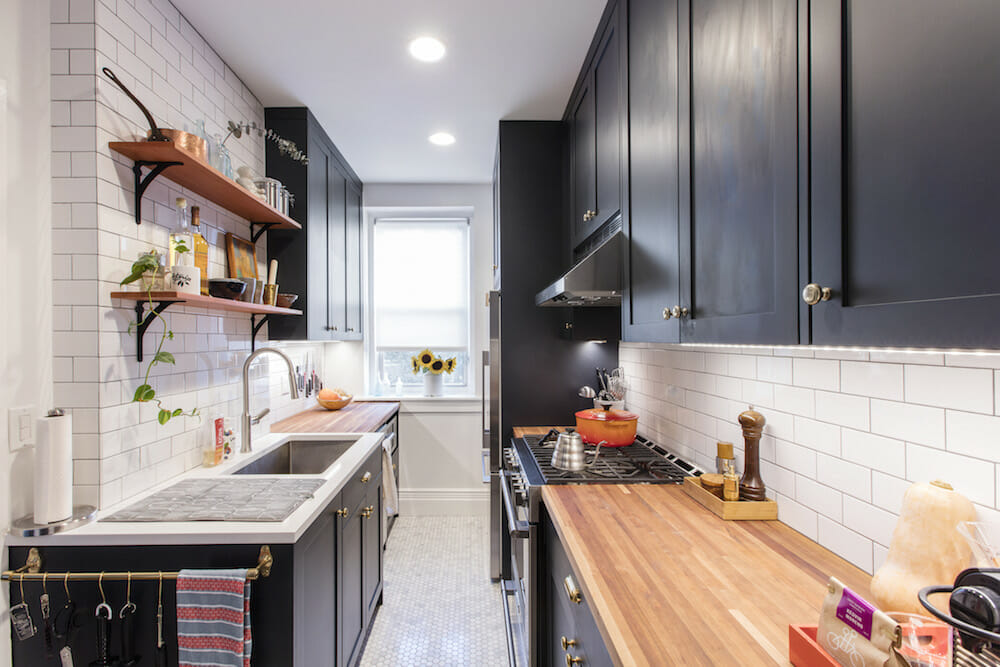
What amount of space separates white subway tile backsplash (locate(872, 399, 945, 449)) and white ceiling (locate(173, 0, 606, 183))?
1.74 metres

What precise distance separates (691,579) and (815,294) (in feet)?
2.09

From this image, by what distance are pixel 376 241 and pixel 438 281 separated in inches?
25.1

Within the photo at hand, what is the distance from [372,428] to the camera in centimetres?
278

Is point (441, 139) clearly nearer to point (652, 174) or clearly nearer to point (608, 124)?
point (608, 124)

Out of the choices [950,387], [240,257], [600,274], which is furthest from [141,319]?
[950,387]

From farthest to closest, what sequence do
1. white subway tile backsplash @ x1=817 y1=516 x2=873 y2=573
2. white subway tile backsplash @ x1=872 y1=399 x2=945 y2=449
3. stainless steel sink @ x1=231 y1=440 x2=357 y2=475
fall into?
1. stainless steel sink @ x1=231 y1=440 x2=357 y2=475
2. white subway tile backsplash @ x1=817 y1=516 x2=873 y2=573
3. white subway tile backsplash @ x1=872 y1=399 x2=945 y2=449

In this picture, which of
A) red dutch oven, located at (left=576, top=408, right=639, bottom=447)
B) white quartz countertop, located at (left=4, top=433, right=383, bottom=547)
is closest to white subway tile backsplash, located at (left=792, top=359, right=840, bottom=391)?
red dutch oven, located at (left=576, top=408, right=639, bottom=447)

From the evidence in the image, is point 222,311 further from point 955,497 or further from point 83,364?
point 955,497

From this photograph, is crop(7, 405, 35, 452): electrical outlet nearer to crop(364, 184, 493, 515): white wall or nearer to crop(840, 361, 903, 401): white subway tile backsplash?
crop(840, 361, 903, 401): white subway tile backsplash

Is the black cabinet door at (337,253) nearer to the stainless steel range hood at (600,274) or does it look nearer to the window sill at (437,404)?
the window sill at (437,404)

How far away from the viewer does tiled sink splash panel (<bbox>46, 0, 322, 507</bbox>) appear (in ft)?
4.76

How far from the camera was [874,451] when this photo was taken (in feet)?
3.32

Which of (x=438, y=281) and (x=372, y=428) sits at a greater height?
(x=438, y=281)

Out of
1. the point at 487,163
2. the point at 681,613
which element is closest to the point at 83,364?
the point at 681,613
